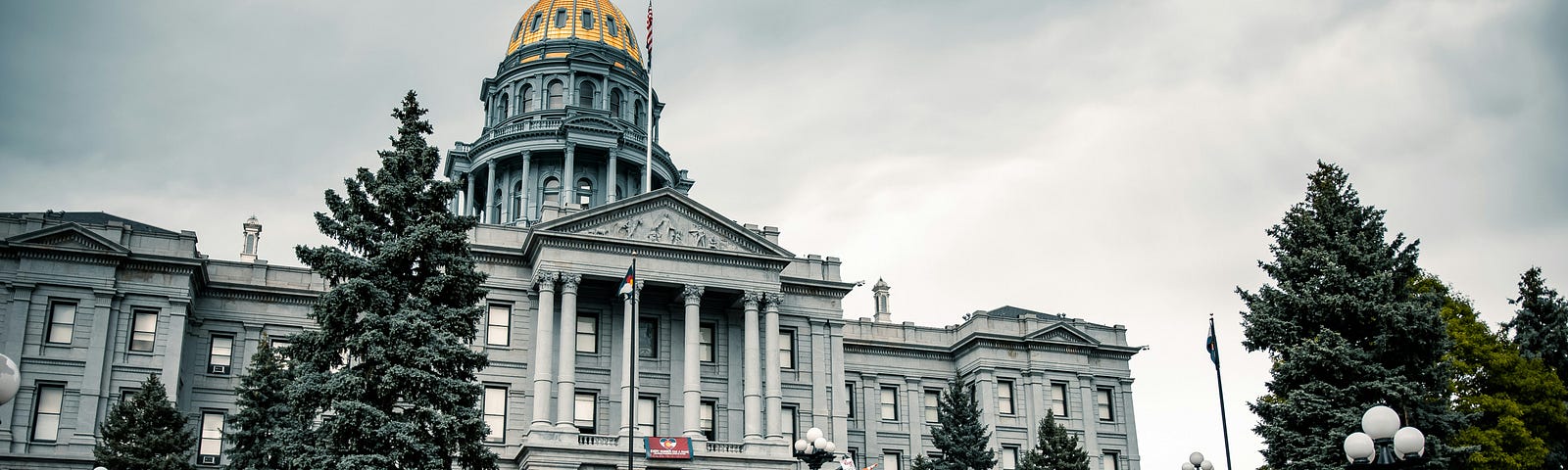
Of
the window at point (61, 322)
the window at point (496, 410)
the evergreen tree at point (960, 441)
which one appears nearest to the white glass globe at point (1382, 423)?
the evergreen tree at point (960, 441)

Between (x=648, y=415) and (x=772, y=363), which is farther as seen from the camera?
(x=772, y=363)

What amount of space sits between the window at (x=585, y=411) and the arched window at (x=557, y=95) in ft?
83.6

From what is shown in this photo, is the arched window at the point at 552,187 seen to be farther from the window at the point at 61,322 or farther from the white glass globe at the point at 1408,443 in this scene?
the white glass globe at the point at 1408,443

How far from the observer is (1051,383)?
57.2m

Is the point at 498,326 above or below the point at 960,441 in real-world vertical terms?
above

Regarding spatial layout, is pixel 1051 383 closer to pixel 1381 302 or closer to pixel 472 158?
pixel 1381 302

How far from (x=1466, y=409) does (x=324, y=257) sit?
3232cm

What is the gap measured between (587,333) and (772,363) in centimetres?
678

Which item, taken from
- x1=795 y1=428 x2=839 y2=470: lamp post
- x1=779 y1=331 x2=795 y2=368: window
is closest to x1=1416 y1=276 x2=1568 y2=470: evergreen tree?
x1=795 y1=428 x2=839 y2=470: lamp post

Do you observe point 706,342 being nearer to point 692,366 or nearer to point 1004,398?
point 692,366

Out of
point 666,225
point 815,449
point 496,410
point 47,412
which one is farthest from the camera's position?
point 666,225

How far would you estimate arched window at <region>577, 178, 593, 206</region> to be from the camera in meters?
66.1

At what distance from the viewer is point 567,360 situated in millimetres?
44344

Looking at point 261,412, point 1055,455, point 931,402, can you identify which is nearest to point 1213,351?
point 1055,455
